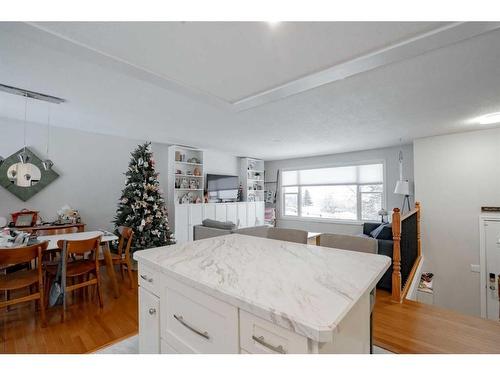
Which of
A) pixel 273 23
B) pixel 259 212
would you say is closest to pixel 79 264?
pixel 273 23

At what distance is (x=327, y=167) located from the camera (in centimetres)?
655

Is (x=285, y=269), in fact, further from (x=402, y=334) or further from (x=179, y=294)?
(x=402, y=334)

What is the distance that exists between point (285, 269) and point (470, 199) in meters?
4.52

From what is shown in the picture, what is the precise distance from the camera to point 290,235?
2.34 metres

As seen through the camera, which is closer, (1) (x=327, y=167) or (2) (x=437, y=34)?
(2) (x=437, y=34)

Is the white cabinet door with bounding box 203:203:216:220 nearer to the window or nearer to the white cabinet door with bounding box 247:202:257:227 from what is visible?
the white cabinet door with bounding box 247:202:257:227

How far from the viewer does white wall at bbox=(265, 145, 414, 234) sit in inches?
208

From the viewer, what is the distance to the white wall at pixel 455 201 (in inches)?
153

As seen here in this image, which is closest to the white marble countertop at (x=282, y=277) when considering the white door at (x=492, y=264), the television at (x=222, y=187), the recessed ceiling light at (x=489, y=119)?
the recessed ceiling light at (x=489, y=119)

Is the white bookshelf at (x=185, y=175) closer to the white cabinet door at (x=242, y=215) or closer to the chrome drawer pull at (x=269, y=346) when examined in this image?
the white cabinet door at (x=242, y=215)

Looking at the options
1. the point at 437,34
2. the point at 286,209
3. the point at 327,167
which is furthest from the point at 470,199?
the point at 286,209

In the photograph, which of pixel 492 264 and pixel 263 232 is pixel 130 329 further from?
pixel 492 264

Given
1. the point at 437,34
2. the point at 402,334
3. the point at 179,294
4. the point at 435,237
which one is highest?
the point at 437,34

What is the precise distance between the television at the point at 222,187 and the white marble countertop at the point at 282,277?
14.0 ft
